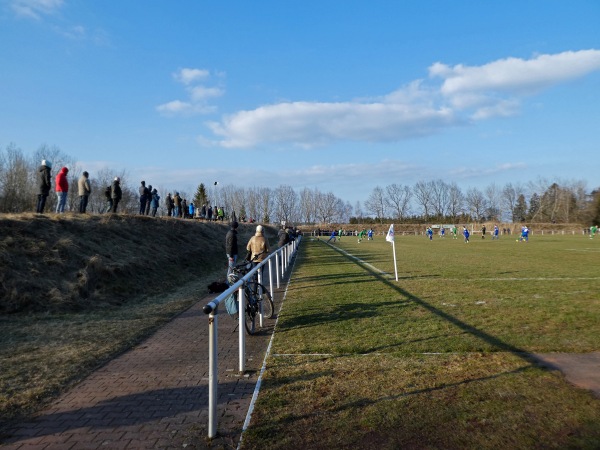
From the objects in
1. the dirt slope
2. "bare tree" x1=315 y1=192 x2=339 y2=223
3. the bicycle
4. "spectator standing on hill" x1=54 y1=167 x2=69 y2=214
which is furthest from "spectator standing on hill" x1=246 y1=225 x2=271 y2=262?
"bare tree" x1=315 y1=192 x2=339 y2=223

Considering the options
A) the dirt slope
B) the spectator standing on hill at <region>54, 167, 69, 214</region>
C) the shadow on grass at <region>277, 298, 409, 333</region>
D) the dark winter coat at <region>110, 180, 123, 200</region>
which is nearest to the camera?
the shadow on grass at <region>277, 298, 409, 333</region>

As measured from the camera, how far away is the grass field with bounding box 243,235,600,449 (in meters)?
3.60

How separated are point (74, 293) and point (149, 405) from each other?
6.79 meters

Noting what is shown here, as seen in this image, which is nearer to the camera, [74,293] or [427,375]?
[427,375]

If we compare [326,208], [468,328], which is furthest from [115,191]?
[326,208]

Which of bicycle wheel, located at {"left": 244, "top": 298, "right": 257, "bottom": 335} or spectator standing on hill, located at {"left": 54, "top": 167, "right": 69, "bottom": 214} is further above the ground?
spectator standing on hill, located at {"left": 54, "top": 167, "right": 69, "bottom": 214}

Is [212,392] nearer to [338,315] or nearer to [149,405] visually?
[149,405]

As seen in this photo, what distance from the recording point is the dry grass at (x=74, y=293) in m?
5.54

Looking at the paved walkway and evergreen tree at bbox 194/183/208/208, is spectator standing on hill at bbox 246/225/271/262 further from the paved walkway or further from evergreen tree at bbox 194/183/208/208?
evergreen tree at bbox 194/183/208/208

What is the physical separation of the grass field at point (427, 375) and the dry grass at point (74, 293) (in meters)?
2.57

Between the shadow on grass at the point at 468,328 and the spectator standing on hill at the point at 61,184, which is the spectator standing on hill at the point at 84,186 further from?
the shadow on grass at the point at 468,328

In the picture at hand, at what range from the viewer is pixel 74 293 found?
1006 cm

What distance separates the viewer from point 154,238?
1886 cm

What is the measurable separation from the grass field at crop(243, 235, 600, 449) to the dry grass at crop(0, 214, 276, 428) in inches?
101
